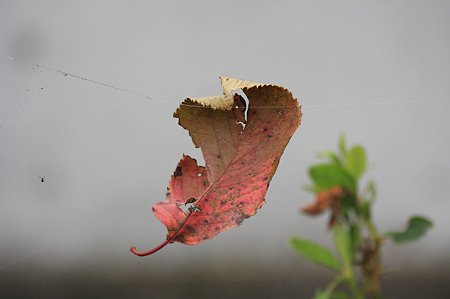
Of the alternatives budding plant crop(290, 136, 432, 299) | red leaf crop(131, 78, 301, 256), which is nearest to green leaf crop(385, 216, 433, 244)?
budding plant crop(290, 136, 432, 299)

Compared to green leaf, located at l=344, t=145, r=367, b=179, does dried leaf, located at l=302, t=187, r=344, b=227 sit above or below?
below

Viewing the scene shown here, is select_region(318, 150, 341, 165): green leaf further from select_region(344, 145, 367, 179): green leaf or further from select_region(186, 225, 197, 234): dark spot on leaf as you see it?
select_region(186, 225, 197, 234): dark spot on leaf

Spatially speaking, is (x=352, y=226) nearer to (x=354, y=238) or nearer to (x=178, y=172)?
(x=354, y=238)

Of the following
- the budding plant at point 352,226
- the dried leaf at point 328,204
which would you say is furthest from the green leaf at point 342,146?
the dried leaf at point 328,204

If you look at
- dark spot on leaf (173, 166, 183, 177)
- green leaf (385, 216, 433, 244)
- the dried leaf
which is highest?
dark spot on leaf (173, 166, 183, 177)

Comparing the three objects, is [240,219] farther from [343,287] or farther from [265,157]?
[343,287]

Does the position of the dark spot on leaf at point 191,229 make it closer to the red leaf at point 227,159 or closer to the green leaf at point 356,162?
the red leaf at point 227,159

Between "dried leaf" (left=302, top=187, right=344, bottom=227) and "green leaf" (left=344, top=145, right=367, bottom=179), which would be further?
"green leaf" (left=344, top=145, right=367, bottom=179)

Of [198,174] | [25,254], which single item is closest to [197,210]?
[198,174]
